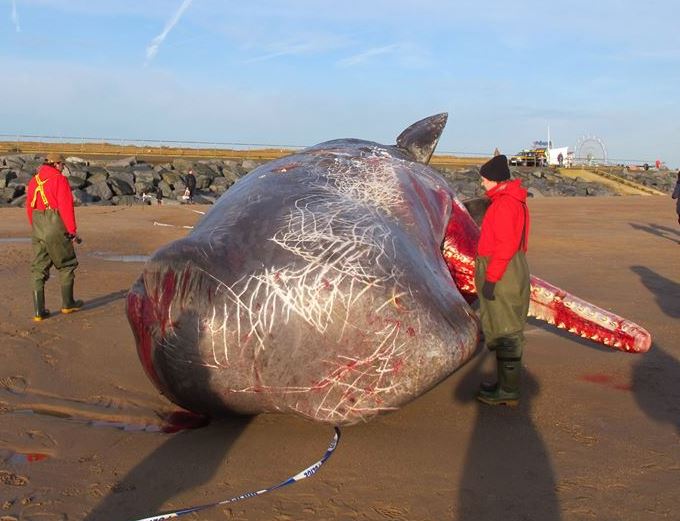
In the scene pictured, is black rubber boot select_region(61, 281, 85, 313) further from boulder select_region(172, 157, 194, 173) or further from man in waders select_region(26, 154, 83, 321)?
boulder select_region(172, 157, 194, 173)

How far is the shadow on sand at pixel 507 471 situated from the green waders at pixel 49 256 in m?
5.02

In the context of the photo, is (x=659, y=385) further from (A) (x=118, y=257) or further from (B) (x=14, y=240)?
(B) (x=14, y=240)

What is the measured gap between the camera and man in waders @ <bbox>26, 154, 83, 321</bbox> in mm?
7727

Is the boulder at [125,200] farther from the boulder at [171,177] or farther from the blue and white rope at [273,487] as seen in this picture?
the blue and white rope at [273,487]

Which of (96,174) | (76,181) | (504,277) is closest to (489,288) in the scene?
(504,277)

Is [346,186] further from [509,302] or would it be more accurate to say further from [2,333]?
[2,333]

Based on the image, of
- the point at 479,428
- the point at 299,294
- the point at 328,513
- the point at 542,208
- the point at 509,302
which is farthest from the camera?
the point at 542,208

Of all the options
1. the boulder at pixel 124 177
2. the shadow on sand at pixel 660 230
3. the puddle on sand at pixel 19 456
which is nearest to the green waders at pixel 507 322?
the puddle on sand at pixel 19 456

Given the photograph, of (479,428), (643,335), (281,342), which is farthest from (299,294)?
(643,335)

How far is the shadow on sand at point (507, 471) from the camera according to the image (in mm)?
3529

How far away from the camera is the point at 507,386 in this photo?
508cm

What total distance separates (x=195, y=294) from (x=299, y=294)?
0.58 m

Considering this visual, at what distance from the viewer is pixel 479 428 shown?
4645 mm

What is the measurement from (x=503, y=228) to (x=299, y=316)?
1881 millimetres
